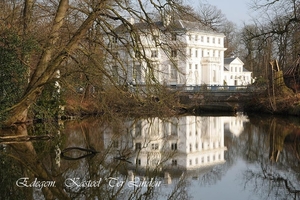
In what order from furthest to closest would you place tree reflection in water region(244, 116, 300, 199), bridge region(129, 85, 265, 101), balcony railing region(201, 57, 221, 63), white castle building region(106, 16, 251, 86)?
balcony railing region(201, 57, 221, 63), bridge region(129, 85, 265, 101), white castle building region(106, 16, 251, 86), tree reflection in water region(244, 116, 300, 199)

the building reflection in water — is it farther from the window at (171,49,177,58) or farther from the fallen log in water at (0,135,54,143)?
the window at (171,49,177,58)

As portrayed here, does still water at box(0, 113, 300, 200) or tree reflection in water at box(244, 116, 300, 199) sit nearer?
still water at box(0, 113, 300, 200)

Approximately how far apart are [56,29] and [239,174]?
9.15m

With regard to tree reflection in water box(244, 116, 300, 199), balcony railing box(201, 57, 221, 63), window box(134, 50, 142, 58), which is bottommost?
tree reflection in water box(244, 116, 300, 199)

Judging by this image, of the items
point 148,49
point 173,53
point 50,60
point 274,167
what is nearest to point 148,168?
point 274,167

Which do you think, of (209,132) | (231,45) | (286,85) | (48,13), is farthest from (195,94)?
(231,45)

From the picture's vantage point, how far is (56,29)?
1622 centimetres

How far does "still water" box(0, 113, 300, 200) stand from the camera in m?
8.52

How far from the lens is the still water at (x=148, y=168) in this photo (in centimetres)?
852

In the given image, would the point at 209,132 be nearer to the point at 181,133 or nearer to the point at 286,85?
the point at 181,133

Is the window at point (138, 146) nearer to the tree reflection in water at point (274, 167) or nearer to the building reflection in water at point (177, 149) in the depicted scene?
the building reflection in water at point (177, 149)

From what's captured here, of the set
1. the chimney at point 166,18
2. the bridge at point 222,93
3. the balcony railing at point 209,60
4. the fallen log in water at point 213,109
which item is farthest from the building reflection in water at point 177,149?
the balcony railing at point 209,60

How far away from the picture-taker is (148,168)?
10.9m

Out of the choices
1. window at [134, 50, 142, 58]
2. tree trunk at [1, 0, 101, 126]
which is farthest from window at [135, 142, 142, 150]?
tree trunk at [1, 0, 101, 126]
